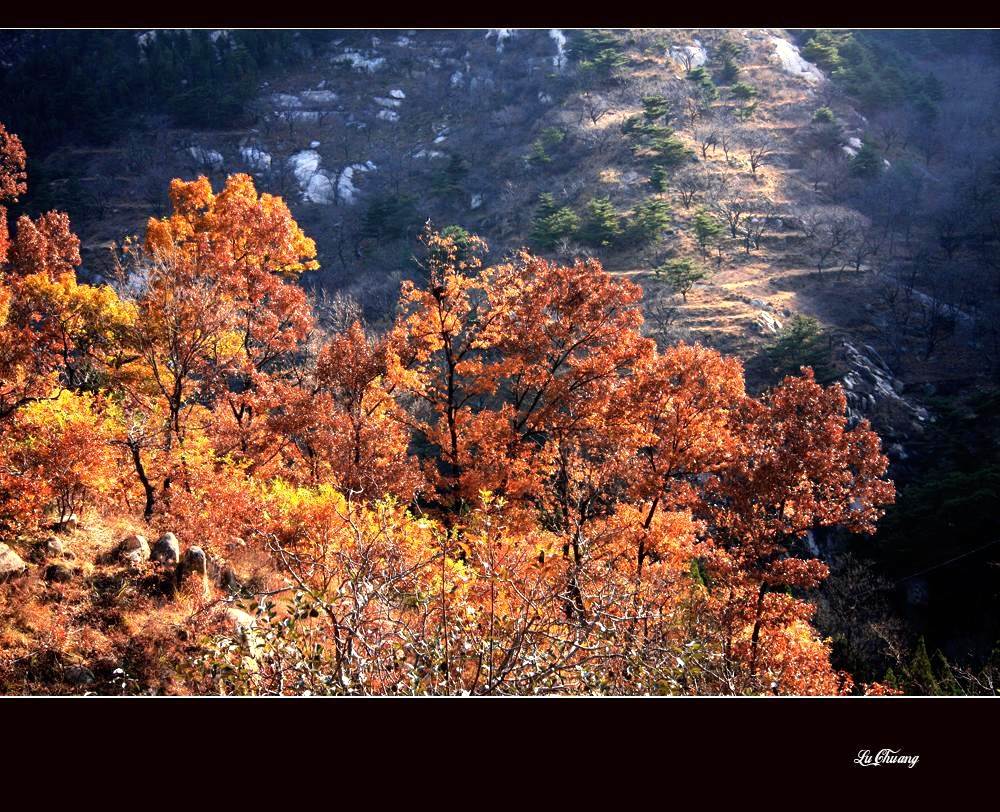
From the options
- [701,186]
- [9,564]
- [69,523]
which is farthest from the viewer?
[701,186]

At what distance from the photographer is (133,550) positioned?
908cm

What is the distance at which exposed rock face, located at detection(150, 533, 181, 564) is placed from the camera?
9109 mm

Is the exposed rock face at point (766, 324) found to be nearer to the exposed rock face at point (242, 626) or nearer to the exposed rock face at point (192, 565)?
the exposed rock face at point (192, 565)

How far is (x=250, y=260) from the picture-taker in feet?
60.2

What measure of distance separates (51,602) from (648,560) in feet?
40.8

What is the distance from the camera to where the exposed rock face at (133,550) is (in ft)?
29.4

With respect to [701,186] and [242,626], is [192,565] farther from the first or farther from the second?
[701,186]

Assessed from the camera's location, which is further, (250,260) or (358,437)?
(250,260)

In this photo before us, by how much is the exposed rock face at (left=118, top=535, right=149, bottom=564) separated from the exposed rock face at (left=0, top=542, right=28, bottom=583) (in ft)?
3.59

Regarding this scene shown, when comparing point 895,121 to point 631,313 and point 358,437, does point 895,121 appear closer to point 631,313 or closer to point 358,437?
point 631,313

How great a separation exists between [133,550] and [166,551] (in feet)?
1.32

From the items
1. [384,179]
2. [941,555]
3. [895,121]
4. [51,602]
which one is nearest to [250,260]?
[51,602]

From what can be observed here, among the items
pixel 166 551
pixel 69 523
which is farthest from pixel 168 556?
pixel 69 523

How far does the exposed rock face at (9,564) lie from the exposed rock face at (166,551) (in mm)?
1425
